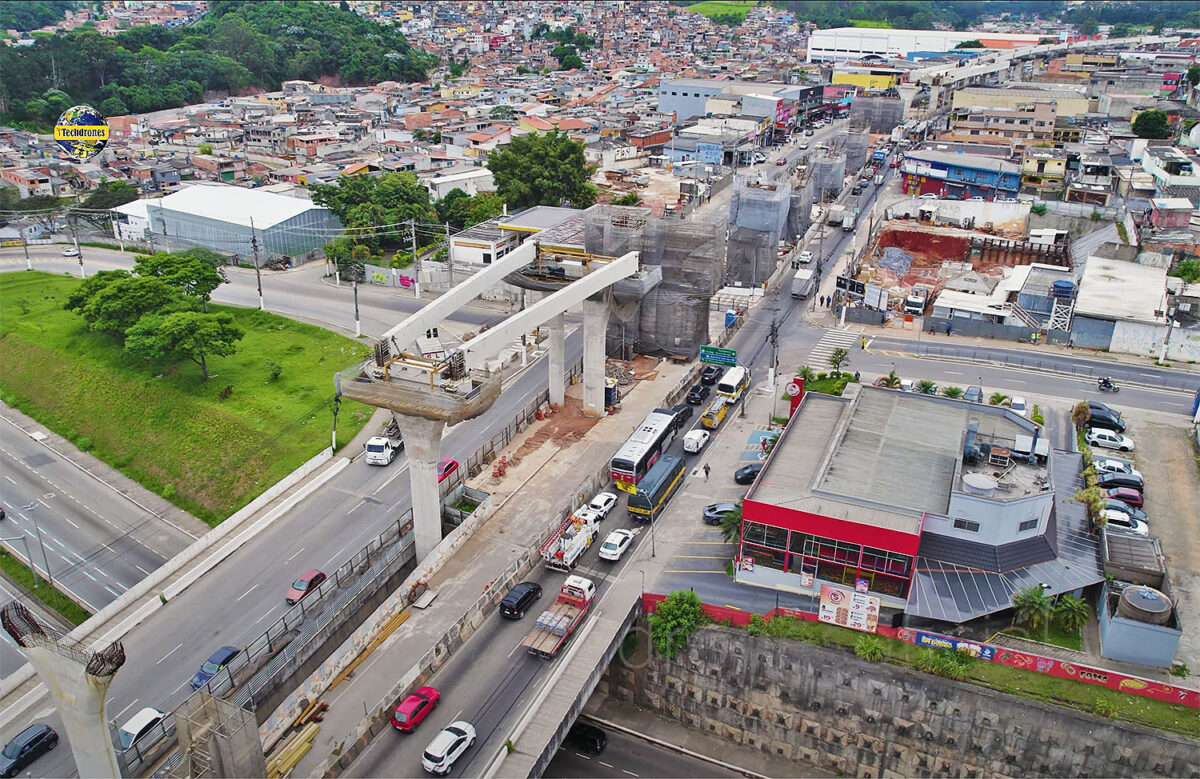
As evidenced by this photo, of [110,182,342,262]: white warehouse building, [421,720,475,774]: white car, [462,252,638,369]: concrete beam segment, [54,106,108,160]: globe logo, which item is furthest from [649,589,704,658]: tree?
[54,106,108,160]: globe logo

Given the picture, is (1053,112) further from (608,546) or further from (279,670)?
(279,670)

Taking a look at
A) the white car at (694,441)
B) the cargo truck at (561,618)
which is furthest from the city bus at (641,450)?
the cargo truck at (561,618)

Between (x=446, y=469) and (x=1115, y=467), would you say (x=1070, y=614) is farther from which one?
(x=446, y=469)

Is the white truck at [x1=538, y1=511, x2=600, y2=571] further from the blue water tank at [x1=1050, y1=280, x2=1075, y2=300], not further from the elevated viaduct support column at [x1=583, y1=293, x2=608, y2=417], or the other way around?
the blue water tank at [x1=1050, y1=280, x2=1075, y2=300]

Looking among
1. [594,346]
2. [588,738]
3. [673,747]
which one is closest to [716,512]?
[673,747]

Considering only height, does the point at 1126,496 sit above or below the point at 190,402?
above

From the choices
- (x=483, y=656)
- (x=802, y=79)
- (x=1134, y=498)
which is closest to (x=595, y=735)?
(x=483, y=656)

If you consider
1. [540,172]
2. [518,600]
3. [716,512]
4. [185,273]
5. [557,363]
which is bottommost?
[518,600]
